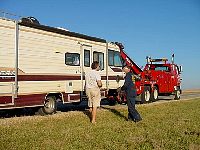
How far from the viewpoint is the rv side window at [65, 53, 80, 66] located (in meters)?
13.3

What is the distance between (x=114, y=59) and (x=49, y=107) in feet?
16.6

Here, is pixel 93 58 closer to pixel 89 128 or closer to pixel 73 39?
pixel 73 39

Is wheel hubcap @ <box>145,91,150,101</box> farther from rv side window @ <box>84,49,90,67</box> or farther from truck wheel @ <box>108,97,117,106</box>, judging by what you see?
rv side window @ <box>84,49,90,67</box>

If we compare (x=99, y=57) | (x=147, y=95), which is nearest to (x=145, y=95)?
(x=147, y=95)

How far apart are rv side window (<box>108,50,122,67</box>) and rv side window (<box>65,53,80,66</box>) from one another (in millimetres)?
2673

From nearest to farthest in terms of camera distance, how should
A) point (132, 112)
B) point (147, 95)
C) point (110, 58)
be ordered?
point (132, 112) < point (110, 58) < point (147, 95)

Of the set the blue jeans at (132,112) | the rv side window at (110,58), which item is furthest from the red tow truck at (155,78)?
the blue jeans at (132,112)

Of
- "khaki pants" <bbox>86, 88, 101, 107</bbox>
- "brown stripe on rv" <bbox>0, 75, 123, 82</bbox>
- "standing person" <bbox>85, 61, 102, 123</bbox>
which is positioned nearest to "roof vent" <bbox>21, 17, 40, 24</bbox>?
"brown stripe on rv" <bbox>0, 75, 123, 82</bbox>

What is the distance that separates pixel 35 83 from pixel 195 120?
5.63 metres

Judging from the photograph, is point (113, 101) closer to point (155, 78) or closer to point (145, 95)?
point (145, 95)

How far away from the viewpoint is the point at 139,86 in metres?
18.0

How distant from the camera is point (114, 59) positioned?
1656 cm

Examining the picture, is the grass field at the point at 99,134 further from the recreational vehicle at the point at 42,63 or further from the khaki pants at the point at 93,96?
the recreational vehicle at the point at 42,63

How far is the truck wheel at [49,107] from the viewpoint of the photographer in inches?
496
